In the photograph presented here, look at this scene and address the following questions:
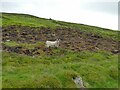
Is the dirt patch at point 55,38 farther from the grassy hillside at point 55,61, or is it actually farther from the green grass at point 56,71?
the green grass at point 56,71

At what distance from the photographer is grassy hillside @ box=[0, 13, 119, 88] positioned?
105ft

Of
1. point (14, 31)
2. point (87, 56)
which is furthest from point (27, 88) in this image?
point (14, 31)

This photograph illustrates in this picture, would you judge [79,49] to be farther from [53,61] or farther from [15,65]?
[15,65]

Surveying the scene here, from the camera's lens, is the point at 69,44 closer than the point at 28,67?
No

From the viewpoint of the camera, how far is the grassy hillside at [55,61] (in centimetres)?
3203

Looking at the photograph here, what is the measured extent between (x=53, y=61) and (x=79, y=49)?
11839 millimetres

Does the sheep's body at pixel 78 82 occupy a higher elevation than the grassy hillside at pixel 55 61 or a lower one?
lower

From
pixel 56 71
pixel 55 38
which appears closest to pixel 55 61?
pixel 56 71

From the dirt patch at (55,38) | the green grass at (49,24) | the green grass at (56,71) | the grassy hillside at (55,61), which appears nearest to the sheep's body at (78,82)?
the grassy hillside at (55,61)

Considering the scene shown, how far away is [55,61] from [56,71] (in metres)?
8.25

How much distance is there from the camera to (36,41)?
2314 inches

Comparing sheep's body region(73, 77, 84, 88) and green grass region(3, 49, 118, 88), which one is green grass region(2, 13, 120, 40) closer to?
green grass region(3, 49, 118, 88)

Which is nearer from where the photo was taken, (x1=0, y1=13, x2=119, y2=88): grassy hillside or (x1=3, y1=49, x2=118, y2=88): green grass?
(x1=3, y1=49, x2=118, y2=88): green grass

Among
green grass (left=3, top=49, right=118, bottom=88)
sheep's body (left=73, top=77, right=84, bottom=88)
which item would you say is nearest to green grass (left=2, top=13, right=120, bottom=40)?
green grass (left=3, top=49, right=118, bottom=88)
